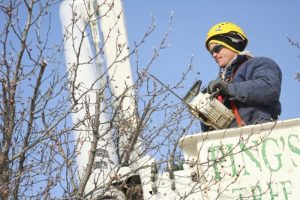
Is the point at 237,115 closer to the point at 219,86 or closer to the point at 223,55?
the point at 219,86

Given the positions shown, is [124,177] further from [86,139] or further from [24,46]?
[86,139]

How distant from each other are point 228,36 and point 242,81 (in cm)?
49

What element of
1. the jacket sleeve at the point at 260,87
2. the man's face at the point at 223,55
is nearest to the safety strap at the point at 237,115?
the jacket sleeve at the point at 260,87

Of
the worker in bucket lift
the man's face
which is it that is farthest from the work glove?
the man's face

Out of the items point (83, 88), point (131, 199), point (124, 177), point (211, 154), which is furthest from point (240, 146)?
point (83, 88)

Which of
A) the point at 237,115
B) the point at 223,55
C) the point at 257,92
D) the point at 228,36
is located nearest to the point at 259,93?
the point at 257,92

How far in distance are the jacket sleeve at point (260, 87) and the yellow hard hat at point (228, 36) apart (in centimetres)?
41

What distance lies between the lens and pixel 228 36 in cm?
381

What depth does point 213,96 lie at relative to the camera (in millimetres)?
3289

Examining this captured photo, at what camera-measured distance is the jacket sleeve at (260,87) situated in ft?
10.6

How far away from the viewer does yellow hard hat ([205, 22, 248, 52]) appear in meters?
3.80

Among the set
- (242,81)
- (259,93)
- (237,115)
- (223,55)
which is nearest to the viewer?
(259,93)

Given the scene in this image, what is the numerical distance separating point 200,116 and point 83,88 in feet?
11.5

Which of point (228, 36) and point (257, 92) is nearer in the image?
point (257, 92)
